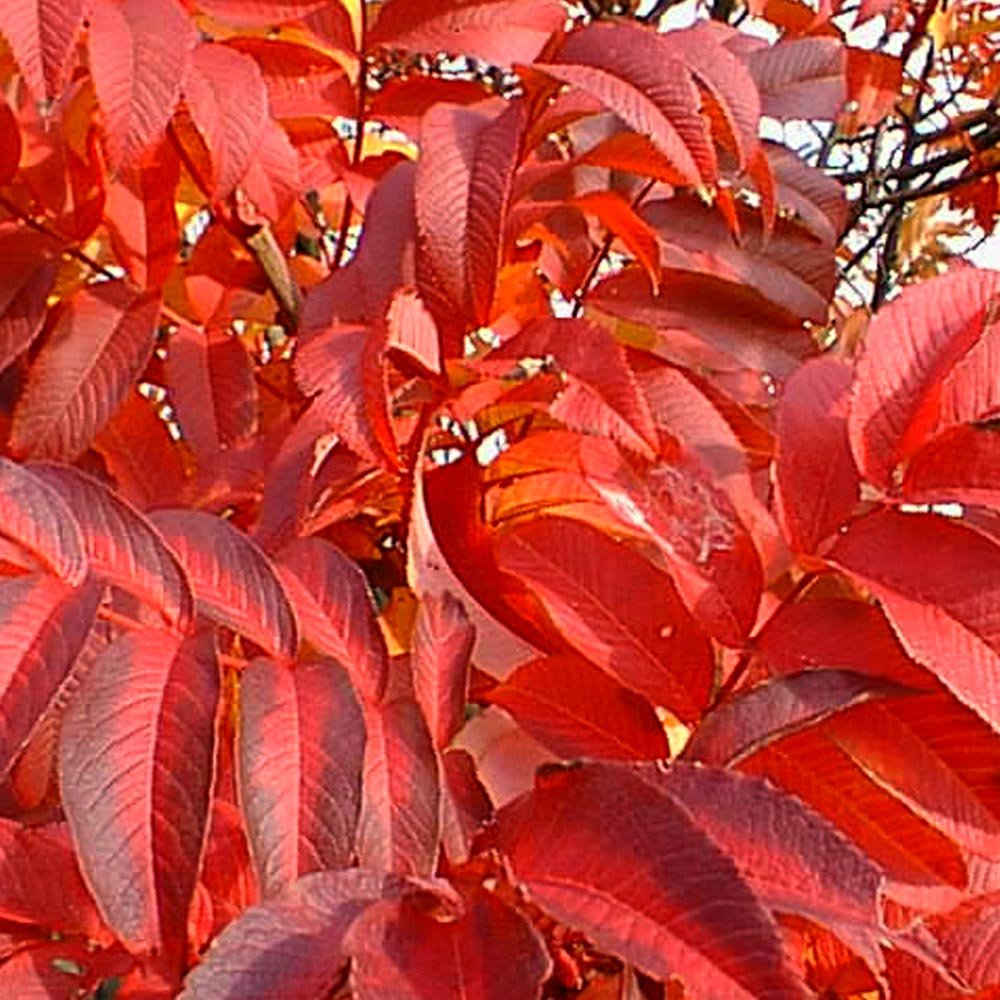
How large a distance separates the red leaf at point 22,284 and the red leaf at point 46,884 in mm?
254

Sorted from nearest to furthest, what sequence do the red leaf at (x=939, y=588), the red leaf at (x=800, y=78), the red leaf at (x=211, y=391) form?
the red leaf at (x=939, y=588) → the red leaf at (x=211, y=391) → the red leaf at (x=800, y=78)

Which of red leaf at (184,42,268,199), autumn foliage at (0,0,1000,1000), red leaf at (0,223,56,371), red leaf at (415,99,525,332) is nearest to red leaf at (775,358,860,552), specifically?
autumn foliage at (0,0,1000,1000)

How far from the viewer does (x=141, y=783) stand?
49 cm

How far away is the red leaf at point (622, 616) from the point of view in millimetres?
608

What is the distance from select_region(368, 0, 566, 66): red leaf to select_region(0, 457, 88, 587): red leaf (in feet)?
1.02

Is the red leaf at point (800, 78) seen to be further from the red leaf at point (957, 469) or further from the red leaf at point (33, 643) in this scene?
the red leaf at point (33, 643)

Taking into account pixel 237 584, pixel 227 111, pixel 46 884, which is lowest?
pixel 46 884

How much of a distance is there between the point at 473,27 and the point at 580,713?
0.33 m

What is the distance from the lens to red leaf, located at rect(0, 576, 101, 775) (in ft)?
1.59

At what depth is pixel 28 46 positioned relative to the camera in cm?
61

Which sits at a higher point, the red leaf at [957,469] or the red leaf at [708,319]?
the red leaf at [957,469]

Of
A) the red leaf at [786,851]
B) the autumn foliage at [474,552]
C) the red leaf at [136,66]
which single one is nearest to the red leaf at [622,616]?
the autumn foliage at [474,552]

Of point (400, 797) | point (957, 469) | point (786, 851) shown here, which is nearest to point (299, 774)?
point (400, 797)

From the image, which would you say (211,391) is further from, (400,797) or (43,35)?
(400,797)
